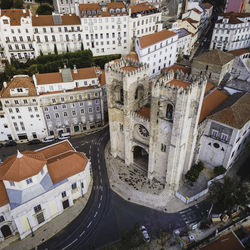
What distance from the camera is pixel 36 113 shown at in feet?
219

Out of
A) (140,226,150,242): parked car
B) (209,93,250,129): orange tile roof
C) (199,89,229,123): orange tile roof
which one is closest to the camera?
(140,226,150,242): parked car

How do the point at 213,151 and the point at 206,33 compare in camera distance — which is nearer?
the point at 213,151

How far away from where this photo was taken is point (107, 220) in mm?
49969

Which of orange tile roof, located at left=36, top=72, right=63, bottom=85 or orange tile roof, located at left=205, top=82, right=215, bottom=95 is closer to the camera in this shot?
orange tile roof, located at left=205, top=82, right=215, bottom=95

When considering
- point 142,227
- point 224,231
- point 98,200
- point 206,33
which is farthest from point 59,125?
point 206,33

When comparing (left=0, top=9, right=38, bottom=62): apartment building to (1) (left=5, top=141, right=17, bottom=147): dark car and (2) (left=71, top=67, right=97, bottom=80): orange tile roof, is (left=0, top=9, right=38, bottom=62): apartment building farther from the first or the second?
(1) (left=5, top=141, right=17, bottom=147): dark car

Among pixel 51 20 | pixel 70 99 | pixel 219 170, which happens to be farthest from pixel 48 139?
pixel 51 20

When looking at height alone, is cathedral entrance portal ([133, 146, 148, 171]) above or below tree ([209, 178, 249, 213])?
below

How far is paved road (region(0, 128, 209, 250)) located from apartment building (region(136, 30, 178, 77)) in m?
47.2

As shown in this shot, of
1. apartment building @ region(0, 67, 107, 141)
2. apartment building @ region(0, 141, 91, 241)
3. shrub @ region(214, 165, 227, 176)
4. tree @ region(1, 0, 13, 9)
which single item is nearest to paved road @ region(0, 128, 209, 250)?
apartment building @ region(0, 141, 91, 241)

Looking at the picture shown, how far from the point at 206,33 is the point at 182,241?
11838cm

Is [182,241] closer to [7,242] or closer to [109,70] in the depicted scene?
[7,242]

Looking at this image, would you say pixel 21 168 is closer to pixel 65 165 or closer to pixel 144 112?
pixel 65 165

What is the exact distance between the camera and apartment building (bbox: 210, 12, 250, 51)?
98.8 metres
